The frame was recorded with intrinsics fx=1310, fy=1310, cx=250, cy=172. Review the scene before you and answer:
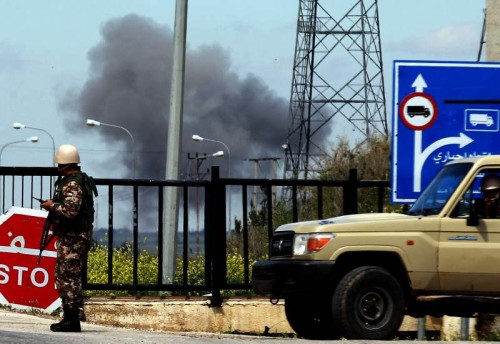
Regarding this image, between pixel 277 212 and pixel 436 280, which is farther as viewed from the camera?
pixel 277 212

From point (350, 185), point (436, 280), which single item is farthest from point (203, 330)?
point (436, 280)

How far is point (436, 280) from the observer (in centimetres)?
1210

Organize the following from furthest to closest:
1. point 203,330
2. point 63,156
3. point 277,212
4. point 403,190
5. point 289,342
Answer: point 277,212
point 403,190
point 203,330
point 63,156
point 289,342

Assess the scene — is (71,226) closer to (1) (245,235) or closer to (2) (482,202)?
(1) (245,235)

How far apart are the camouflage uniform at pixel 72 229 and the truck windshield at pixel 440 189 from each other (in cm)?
312

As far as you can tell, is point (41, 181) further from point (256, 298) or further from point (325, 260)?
point (325, 260)

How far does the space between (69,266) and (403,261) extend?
310cm

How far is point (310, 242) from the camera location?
474 inches

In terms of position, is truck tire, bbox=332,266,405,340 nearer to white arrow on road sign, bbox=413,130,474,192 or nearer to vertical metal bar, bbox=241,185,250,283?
vertical metal bar, bbox=241,185,250,283

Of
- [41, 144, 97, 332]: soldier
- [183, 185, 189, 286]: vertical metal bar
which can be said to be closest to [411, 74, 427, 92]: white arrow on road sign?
[183, 185, 189, 286]: vertical metal bar

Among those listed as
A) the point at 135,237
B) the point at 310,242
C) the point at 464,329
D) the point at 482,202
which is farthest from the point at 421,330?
the point at 135,237

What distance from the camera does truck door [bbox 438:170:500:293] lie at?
475 inches

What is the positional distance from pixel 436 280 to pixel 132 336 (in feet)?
9.32

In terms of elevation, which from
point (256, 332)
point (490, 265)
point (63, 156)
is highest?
point (63, 156)
